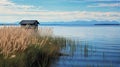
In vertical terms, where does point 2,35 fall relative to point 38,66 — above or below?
above

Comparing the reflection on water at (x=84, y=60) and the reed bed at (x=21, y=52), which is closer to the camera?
the reed bed at (x=21, y=52)

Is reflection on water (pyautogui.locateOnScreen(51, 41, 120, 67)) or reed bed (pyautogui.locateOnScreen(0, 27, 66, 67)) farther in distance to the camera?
reflection on water (pyautogui.locateOnScreen(51, 41, 120, 67))

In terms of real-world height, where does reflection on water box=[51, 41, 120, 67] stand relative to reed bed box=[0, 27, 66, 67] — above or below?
below

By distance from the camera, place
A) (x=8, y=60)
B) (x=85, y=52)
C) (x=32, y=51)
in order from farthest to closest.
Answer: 1. (x=85, y=52)
2. (x=32, y=51)
3. (x=8, y=60)

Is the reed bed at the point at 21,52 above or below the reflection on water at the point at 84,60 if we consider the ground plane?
above

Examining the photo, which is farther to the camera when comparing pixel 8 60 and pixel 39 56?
pixel 39 56

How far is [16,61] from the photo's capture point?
32.9 feet

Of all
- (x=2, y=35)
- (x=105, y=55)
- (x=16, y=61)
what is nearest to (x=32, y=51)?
(x=2, y=35)

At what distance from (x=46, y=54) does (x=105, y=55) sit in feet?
12.1

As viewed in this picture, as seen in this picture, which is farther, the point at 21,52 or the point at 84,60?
the point at 84,60

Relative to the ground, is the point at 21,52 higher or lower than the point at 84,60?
higher

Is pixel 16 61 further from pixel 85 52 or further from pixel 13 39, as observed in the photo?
pixel 85 52

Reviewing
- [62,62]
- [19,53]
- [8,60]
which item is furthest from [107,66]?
[8,60]

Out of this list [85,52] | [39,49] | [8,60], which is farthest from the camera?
[85,52]
